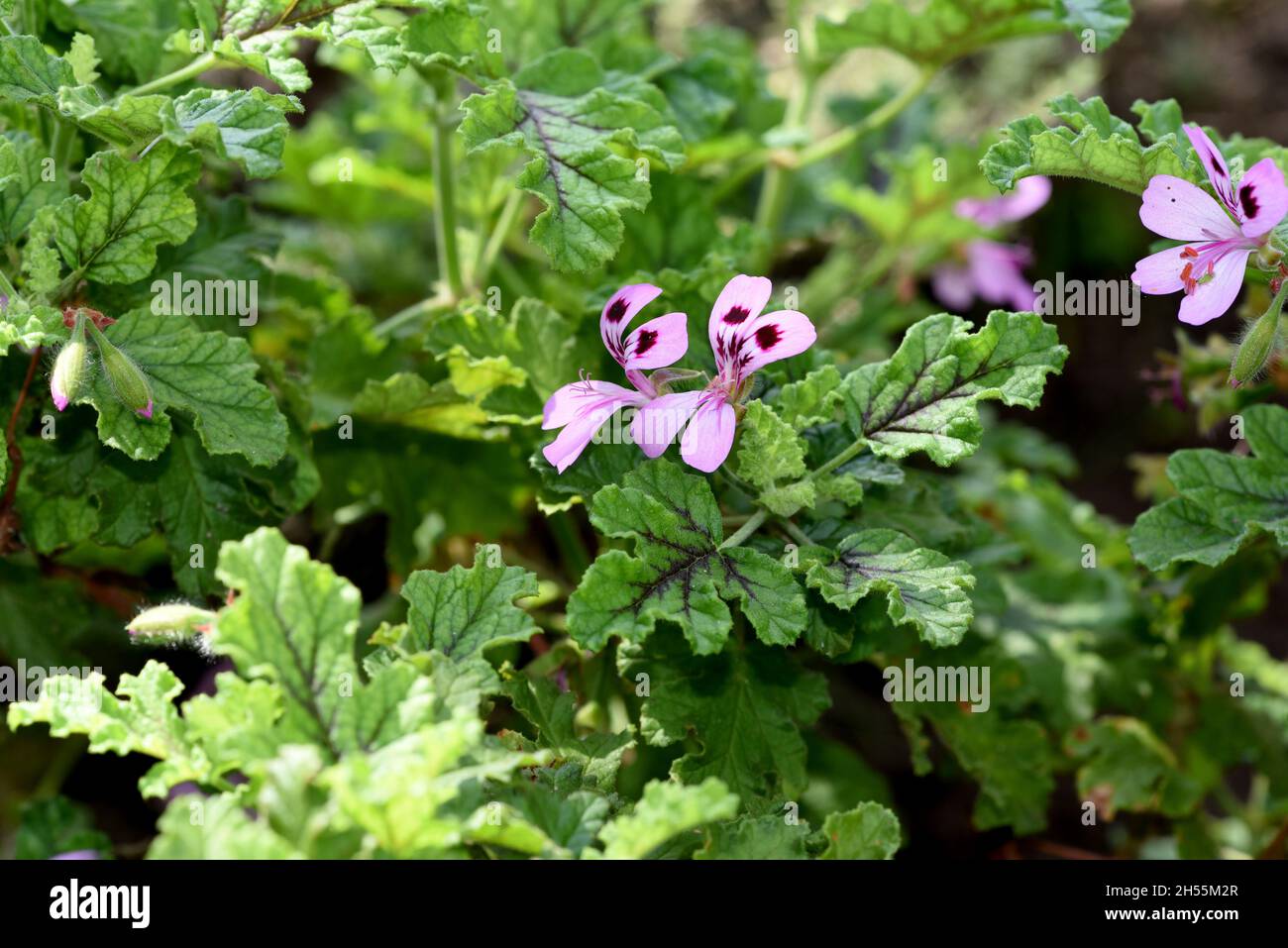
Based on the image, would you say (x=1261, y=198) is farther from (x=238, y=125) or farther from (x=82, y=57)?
(x=82, y=57)

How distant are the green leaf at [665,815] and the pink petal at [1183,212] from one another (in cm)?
84

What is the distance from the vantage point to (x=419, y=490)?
2.24 metres

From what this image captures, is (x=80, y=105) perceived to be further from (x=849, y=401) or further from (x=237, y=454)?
(x=849, y=401)

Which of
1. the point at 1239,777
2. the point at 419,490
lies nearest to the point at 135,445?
the point at 419,490

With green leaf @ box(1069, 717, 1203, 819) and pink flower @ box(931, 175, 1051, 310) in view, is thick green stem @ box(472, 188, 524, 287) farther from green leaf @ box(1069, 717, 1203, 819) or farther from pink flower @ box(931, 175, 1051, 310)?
green leaf @ box(1069, 717, 1203, 819)

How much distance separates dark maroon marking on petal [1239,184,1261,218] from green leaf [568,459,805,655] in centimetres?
68

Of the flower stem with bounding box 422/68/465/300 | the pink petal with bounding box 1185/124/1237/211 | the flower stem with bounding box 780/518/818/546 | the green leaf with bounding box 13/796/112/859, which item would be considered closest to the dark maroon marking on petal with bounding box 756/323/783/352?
the flower stem with bounding box 780/518/818/546

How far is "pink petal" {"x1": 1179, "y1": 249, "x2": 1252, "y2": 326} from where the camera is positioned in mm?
1541

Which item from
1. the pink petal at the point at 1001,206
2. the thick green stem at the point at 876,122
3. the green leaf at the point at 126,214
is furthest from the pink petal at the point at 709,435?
the pink petal at the point at 1001,206

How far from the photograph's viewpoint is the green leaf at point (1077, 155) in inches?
60.4

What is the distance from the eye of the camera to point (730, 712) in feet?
5.49

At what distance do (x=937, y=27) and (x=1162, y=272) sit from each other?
2.85ft

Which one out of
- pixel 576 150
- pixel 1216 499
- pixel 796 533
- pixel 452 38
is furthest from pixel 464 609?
pixel 1216 499
